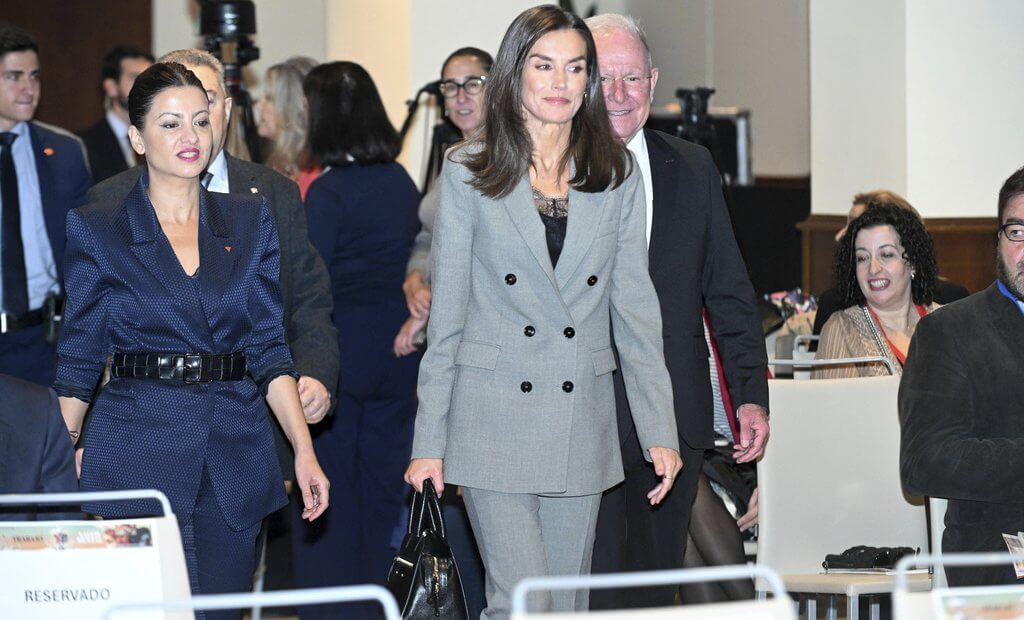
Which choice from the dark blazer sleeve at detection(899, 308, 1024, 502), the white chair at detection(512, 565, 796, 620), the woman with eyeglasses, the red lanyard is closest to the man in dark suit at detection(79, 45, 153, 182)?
the woman with eyeglasses

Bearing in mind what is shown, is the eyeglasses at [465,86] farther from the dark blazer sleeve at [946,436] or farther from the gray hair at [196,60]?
the dark blazer sleeve at [946,436]

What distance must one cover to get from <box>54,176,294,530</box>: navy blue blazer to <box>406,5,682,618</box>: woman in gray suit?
37cm

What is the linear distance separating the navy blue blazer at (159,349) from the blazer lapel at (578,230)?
0.65 metres

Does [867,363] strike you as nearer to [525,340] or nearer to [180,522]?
[525,340]

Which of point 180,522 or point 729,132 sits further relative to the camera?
point 729,132

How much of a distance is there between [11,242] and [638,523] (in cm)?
276

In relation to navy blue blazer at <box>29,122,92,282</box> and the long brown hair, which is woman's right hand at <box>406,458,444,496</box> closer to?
the long brown hair

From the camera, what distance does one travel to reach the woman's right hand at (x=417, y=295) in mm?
4352

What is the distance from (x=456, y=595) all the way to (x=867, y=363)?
2079mm

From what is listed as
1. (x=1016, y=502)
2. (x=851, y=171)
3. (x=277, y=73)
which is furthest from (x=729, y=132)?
(x=1016, y=502)

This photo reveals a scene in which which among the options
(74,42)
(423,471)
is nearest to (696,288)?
(423,471)

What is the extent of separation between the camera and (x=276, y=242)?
3057mm

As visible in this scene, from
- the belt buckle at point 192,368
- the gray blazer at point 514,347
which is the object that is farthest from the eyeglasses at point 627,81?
the belt buckle at point 192,368

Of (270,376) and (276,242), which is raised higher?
(276,242)
